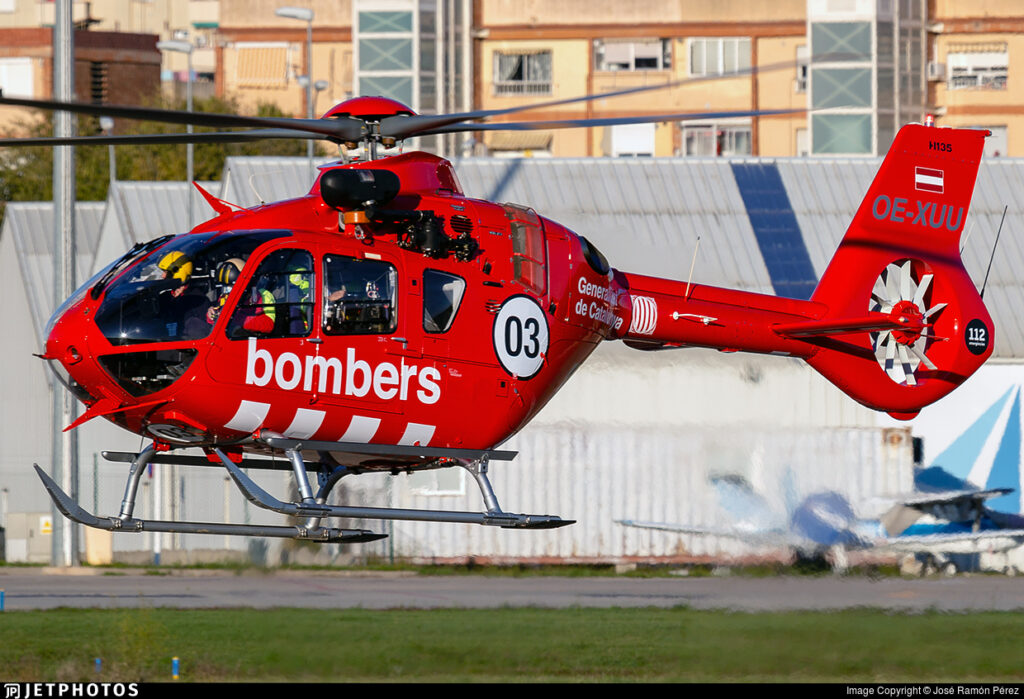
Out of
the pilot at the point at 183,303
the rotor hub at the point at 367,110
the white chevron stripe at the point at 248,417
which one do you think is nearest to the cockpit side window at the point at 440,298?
the rotor hub at the point at 367,110

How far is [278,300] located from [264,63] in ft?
231

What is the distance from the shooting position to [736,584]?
858 inches

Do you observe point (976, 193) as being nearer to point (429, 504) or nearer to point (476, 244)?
point (429, 504)

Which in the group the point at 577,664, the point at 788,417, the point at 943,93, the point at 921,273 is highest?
the point at 943,93

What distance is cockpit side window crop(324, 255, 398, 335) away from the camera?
14773 mm

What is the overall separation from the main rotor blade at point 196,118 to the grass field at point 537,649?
17.1ft

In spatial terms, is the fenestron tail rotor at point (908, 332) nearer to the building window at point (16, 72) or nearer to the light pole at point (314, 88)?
the light pole at point (314, 88)

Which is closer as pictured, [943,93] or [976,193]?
[976,193]

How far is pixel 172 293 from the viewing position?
46.3 feet

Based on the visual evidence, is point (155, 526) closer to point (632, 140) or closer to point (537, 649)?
point (537, 649)

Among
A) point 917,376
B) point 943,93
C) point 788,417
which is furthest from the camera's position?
point 943,93

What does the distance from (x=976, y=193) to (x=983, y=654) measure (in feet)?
56.7

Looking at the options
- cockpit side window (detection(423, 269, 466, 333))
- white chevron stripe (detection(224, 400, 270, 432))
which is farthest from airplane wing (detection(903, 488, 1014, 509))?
white chevron stripe (detection(224, 400, 270, 432))

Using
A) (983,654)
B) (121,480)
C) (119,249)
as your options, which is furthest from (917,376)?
(119,249)
